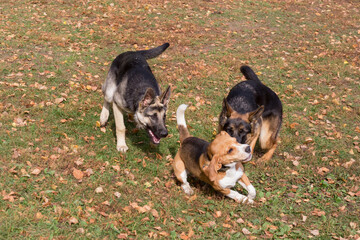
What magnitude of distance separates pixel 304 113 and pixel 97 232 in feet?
25.6

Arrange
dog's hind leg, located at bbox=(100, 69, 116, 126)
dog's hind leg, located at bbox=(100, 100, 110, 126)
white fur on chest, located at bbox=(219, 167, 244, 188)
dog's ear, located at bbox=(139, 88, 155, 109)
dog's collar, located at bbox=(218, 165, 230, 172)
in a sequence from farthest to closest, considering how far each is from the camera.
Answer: dog's hind leg, located at bbox=(100, 100, 110, 126)
dog's hind leg, located at bbox=(100, 69, 116, 126)
dog's ear, located at bbox=(139, 88, 155, 109)
white fur on chest, located at bbox=(219, 167, 244, 188)
dog's collar, located at bbox=(218, 165, 230, 172)

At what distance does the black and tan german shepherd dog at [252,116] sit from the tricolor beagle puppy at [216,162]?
0.83 meters

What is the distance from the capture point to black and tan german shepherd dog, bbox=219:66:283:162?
291 inches

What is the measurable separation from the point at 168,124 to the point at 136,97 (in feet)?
6.59

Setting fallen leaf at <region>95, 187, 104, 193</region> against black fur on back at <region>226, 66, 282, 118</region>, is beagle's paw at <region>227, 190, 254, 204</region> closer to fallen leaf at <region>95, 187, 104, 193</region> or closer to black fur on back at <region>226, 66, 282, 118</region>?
black fur on back at <region>226, 66, 282, 118</region>

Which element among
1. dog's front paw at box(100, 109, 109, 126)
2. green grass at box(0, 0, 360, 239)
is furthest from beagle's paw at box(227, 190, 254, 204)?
dog's front paw at box(100, 109, 109, 126)

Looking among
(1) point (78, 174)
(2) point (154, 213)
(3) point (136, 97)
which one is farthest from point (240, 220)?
(3) point (136, 97)

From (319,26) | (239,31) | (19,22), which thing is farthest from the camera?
(319,26)

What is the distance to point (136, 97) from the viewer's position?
26.7 ft

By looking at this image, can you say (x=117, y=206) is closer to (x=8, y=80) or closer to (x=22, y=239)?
(x=22, y=239)

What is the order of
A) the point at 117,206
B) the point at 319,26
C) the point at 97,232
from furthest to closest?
the point at 319,26 < the point at 117,206 < the point at 97,232

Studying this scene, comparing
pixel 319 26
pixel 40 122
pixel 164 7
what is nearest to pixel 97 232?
pixel 40 122

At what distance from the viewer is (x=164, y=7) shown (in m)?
19.9

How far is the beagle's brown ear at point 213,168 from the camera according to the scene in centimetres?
617
